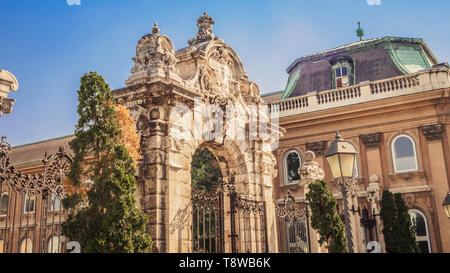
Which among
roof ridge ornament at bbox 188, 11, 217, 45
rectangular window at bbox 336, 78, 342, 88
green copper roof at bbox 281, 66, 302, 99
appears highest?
green copper roof at bbox 281, 66, 302, 99

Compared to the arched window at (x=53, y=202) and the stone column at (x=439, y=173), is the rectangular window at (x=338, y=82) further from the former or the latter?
the arched window at (x=53, y=202)

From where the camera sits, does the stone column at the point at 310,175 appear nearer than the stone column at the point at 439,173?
Yes

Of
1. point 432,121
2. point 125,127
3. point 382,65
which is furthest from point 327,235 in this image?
point 382,65

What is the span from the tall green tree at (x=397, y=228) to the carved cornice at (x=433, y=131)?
5893 mm

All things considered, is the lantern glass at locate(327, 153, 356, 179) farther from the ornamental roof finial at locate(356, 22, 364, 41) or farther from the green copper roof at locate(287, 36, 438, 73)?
the ornamental roof finial at locate(356, 22, 364, 41)

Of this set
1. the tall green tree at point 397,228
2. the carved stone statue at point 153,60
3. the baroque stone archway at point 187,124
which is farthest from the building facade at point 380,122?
the carved stone statue at point 153,60

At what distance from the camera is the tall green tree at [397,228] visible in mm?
15203

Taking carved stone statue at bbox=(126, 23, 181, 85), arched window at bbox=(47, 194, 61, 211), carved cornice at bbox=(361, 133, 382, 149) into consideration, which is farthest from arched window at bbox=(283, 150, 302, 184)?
carved stone statue at bbox=(126, 23, 181, 85)

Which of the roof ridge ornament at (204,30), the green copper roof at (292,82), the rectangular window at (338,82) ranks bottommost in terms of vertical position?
the roof ridge ornament at (204,30)

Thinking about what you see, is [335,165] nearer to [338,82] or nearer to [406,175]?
[406,175]

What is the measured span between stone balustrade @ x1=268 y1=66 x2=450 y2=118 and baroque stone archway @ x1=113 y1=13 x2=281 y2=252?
27.8 feet

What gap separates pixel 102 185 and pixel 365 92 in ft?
55.3

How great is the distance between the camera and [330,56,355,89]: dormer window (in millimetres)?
23938
